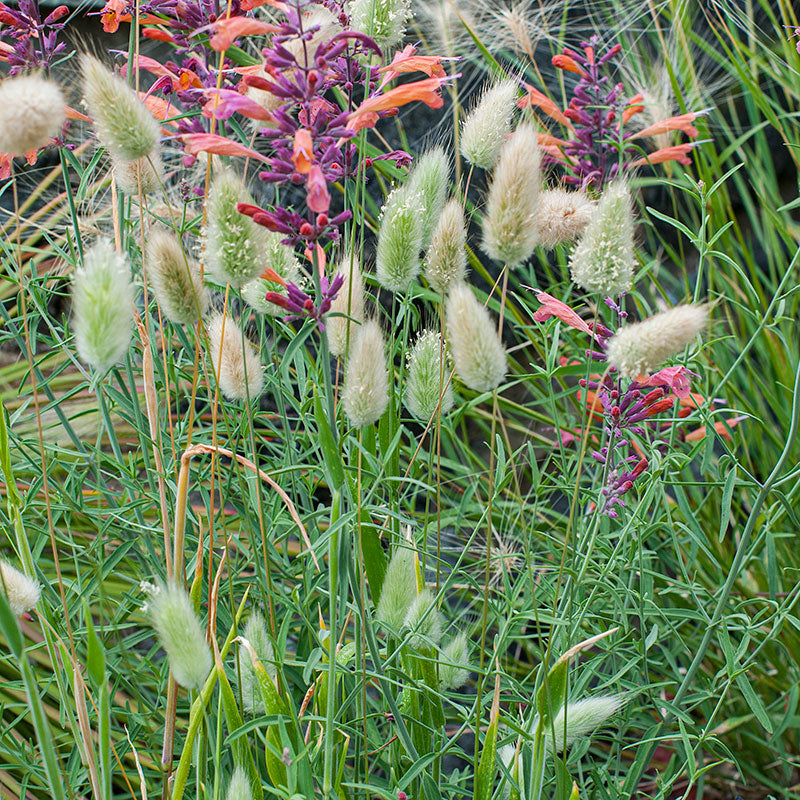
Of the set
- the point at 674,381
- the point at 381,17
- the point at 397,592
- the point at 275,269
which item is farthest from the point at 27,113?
the point at 674,381

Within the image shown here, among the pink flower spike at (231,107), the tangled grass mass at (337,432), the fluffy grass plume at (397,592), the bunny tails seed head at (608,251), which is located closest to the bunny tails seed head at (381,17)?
the tangled grass mass at (337,432)

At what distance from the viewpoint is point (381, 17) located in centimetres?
105

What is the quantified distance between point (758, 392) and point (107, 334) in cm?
194

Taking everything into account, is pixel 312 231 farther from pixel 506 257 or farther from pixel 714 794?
pixel 714 794

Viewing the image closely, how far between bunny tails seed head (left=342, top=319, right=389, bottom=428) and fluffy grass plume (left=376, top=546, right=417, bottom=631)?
0.21 metres

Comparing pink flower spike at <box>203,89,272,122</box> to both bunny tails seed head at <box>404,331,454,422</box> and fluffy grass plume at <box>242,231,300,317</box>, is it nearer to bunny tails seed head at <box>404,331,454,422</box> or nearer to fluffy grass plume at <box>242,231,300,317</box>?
fluffy grass plume at <box>242,231,300,317</box>

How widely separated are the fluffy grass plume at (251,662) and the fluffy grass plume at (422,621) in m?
0.18

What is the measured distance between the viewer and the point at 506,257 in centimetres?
85

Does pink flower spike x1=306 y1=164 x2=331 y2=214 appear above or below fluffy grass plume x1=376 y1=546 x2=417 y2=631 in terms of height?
above

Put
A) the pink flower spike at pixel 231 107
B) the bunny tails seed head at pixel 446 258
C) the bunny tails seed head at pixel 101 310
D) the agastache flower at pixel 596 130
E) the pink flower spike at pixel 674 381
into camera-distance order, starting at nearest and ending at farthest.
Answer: the bunny tails seed head at pixel 101 310, the pink flower spike at pixel 231 107, the bunny tails seed head at pixel 446 258, the pink flower spike at pixel 674 381, the agastache flower at pixel 596 130

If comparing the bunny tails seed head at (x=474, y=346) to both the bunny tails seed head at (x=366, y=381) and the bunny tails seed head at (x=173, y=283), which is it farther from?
the bunny tails seed head at (x=173, y=283)

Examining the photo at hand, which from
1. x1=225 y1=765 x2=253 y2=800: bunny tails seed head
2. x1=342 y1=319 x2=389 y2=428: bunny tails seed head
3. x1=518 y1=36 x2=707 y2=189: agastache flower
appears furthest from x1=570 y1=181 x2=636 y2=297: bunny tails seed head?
x1=225 y1=765 x2=253 y2=800: bunny tails seed head

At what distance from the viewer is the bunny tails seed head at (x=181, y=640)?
0.71 m

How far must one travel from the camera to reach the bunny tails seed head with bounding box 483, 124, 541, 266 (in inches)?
32.7
